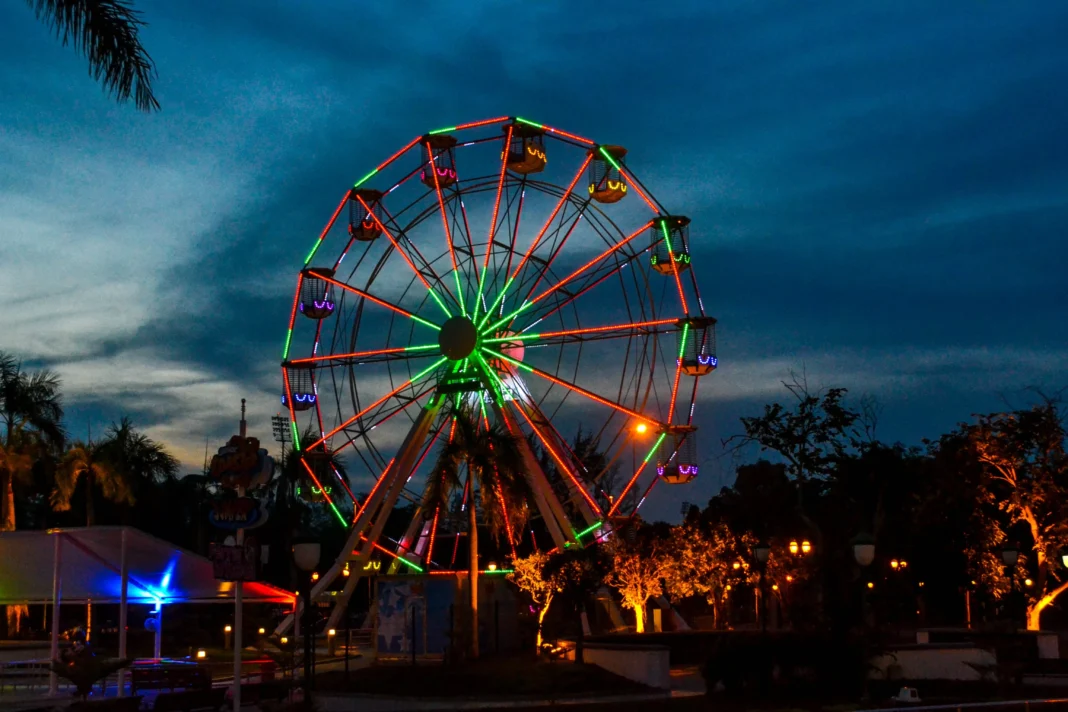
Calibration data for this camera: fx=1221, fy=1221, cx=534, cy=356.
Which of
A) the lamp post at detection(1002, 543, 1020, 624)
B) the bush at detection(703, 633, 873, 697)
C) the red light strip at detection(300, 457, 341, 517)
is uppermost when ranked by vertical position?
the red light strip at detection(300, 457, 341, 517)

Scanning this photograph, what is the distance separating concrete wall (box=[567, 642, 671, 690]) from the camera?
23219 mm

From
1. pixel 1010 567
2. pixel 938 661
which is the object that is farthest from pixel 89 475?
pixel 938 661

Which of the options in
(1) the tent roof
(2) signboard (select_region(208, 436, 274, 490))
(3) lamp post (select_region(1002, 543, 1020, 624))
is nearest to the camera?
(2) signboard (select_region(208, 436, 274, 490))

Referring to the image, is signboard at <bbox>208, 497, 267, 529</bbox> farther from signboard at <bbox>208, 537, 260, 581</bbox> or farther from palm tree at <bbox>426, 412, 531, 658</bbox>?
palm tree at <bbox>426, 412, 531, 658</bbox>

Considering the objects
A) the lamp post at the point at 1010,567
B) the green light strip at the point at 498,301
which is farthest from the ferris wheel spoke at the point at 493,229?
the lamp post at the point at 1010,567

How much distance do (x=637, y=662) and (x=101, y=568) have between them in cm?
1057

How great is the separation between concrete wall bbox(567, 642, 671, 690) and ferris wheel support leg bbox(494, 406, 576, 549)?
7.85 m

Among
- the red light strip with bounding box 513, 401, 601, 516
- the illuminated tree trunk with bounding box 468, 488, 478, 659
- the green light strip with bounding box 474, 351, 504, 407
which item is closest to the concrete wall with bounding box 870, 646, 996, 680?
the illuminated tree trunk with bounding box 468, 488, 478, 659

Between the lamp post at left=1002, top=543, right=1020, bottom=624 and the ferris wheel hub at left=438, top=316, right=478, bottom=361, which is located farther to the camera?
the ferris wheel hub at left=438, top=316, right=478, bottom=361

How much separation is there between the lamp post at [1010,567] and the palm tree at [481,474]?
1112 cm

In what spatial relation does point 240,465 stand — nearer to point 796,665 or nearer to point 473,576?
point 796,665

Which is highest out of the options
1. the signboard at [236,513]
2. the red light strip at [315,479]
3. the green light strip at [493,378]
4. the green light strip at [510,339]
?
the green light strip at [510,339]

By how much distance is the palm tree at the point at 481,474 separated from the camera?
1159 inches

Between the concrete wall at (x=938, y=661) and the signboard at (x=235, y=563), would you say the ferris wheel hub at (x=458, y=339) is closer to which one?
the concrete wall at (x=938, y=661)
